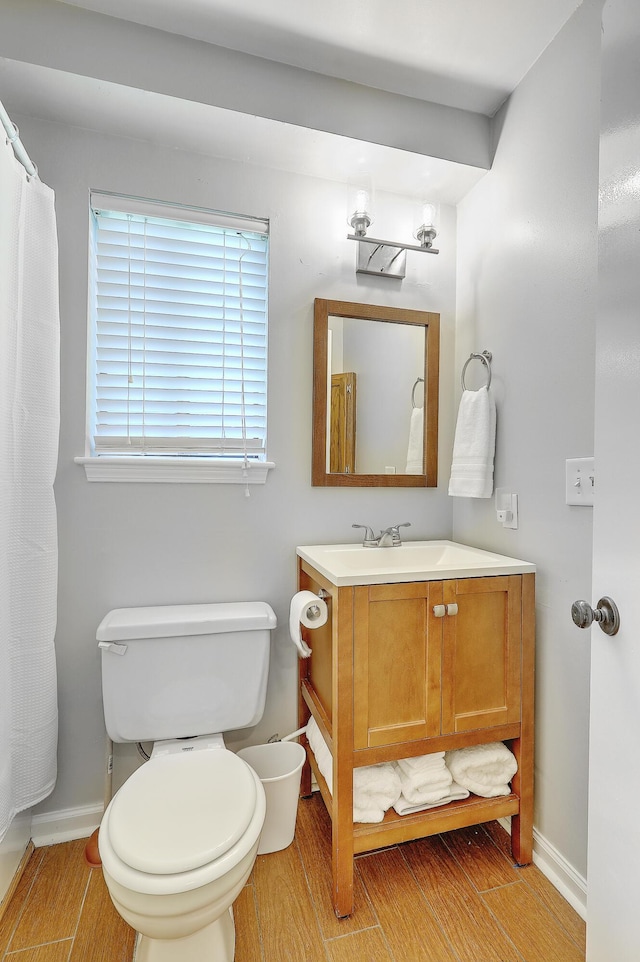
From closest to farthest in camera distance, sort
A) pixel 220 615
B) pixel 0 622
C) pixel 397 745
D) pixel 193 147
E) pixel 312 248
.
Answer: pixel 0 622
pixel 397 745
pixel 220 615
pixel 193 147
pixel 312 248

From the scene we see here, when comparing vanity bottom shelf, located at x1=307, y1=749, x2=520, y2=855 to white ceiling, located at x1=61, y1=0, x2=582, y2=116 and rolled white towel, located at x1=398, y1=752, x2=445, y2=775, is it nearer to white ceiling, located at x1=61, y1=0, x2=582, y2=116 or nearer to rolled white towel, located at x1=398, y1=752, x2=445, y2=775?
rolled white towel, located at x1=398, y1=752, x2=445, y2=775

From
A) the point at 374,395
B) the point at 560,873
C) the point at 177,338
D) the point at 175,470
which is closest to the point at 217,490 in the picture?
the point at 175,470

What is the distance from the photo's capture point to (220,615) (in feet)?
4.87

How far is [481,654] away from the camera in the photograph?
4.49 feet

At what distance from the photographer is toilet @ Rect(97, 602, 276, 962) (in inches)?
36.5

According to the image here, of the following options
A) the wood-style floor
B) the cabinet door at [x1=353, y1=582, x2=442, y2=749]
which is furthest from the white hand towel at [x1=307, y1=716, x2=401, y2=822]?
the wood-style floor

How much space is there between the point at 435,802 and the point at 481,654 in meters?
0.44

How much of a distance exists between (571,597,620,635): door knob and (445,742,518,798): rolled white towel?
0.77m

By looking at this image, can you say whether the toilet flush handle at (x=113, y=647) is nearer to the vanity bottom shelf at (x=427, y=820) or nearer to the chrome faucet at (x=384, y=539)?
the vanity bottom shelf at (x=427, y=820)

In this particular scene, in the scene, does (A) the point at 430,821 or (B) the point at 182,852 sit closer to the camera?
(B) the point at 182,852

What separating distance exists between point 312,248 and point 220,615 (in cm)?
138

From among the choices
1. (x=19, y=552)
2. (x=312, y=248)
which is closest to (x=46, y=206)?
(x=312, y=248)

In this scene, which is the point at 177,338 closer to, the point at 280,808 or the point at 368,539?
the point at 368,539

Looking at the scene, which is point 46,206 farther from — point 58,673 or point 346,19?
point 58,673
